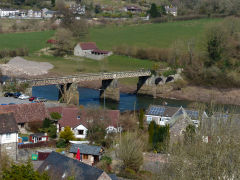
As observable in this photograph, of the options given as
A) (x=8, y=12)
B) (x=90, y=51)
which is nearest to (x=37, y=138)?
(x=90, y=51)

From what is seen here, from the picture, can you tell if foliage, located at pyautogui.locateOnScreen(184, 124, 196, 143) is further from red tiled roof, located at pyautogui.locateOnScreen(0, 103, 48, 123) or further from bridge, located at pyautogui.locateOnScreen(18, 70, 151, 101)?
bridge, located at pyautogui.locateOnScreen(18, 70, 151, 101)

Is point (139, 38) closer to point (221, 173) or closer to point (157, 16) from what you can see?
point (157, 16)

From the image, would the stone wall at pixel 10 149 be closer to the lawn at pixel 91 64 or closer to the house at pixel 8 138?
the house at pixel 8 138

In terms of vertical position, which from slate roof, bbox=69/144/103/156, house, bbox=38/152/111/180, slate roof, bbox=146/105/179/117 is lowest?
slate roof, bbox=146/105/179/117

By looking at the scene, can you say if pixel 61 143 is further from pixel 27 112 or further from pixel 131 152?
pixel 131 152

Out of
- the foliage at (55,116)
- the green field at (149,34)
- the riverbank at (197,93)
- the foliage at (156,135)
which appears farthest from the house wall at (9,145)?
the green field at (149,34)

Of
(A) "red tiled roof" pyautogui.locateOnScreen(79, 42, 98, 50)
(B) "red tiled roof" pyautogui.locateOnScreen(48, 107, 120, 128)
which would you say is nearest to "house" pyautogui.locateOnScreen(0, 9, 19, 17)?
(A) "red tiled roof" pyautogui.locateOnScreen(79, 42, 98, 50)
